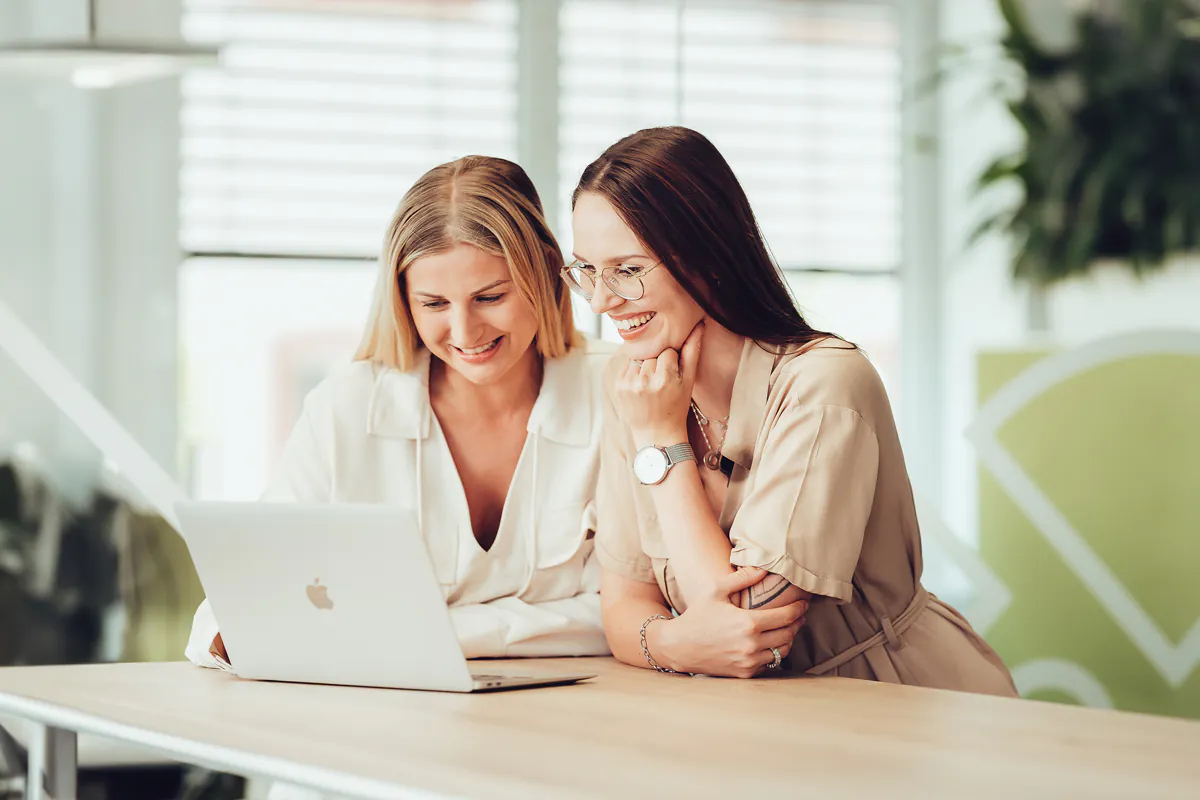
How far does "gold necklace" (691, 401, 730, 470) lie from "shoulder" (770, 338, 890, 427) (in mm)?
142

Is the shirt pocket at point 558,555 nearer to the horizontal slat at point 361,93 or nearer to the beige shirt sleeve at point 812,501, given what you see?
the beige shirt sleeve at point 812,501

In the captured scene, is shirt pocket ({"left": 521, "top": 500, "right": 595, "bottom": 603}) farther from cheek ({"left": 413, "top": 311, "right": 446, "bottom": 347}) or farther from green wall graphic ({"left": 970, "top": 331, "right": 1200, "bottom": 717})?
green wall graphic ({"left": 970, "top": 331, "right": 1200, "bottom": 717})

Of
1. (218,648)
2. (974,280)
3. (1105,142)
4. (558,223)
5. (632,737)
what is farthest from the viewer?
(558,223)

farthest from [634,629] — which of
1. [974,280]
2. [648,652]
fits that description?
[974,280]

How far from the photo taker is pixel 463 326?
2000 millimetres

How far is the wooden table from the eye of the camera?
104cm

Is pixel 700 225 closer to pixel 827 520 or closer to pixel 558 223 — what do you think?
pixel 827 520

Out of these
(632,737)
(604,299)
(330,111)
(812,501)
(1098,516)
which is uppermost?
(330,111)

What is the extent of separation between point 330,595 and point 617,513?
0.52 metres

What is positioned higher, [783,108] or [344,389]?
[783,108]

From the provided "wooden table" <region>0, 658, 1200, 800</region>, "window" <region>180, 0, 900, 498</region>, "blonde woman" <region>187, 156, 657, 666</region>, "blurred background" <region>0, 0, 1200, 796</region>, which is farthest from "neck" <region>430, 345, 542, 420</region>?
"window" <region>180, 0, 900, 498</region>

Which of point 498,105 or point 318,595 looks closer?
point 318,595

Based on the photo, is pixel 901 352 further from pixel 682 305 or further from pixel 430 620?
pixel 430 620

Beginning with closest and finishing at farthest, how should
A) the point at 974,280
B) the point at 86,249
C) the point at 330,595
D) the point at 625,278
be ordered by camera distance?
the point at 330,595 < the point at 625,278 < the point at 974,280 < the point at 86,249
